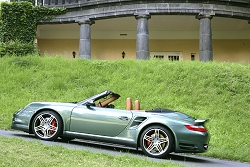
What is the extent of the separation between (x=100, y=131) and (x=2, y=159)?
2443 millimetres

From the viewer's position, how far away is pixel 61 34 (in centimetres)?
2502

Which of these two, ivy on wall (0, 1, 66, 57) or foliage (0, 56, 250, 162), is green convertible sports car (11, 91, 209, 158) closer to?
foliage (0, 56, 250, 162)

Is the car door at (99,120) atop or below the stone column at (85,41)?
below

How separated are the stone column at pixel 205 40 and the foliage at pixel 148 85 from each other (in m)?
3.53

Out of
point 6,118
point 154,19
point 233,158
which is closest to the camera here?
point 233,158

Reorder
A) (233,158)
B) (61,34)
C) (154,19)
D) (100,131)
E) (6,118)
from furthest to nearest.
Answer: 1. (61,34)
2. (154,19)
3. (6,118)
4. (233,158)
5. (100,131)

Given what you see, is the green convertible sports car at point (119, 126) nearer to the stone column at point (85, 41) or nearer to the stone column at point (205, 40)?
the stone column at point (205, 40)

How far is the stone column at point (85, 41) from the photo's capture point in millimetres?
20947

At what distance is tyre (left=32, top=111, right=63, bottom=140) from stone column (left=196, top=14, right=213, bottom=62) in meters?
12.8

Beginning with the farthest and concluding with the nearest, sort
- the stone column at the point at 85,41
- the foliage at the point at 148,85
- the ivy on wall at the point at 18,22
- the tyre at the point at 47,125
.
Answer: the ivy on wall at the point at 18,22
the stone column at the point at 85,41
the foliage at the point at 148,85
the tyre at the point at 47,125

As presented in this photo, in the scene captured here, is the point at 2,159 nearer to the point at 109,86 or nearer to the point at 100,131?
the point at 100,131

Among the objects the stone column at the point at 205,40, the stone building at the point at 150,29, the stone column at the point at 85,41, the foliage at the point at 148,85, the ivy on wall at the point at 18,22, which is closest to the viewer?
the foliage at the point at 148,85

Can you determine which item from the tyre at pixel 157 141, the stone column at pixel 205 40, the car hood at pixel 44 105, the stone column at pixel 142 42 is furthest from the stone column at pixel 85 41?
the tyre at pixel 157 141

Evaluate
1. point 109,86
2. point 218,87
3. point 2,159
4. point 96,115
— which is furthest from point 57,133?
point 218,87
